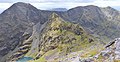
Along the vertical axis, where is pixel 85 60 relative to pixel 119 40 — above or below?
below

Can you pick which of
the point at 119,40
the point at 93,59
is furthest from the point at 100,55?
the point at 119,40

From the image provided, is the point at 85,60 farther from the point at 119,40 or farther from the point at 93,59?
the point at 119,40

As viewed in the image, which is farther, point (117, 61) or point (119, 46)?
point (119, 46)

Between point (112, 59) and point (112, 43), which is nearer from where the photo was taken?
point (112, 59)

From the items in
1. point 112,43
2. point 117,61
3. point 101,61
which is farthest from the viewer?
point 112,43

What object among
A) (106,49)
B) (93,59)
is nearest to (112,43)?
(106,49)

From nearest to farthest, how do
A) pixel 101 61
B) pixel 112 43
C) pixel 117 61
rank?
pixel 117 61 → pixel 101 61 → pixel 112 43

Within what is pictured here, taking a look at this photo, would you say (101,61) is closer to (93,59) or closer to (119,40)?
(93,59)

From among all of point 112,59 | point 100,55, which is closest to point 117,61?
point 112,59
